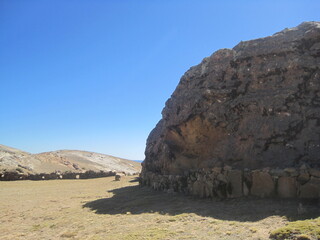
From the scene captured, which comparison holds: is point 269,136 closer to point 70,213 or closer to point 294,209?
point 294,209

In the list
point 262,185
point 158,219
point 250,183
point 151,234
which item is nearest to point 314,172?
point 262,185

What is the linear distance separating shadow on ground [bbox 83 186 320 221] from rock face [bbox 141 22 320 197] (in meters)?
0.94

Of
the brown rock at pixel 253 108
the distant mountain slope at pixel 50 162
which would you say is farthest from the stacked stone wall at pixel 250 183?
the distant mountain slope at pixel 50 162

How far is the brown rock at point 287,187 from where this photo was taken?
10.7 m

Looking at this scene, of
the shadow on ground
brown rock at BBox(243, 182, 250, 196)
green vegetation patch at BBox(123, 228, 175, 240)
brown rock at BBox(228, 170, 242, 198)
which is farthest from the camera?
brown rock at BBox(228, 170, 242, 198)

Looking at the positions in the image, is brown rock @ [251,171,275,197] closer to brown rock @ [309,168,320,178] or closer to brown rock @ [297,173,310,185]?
brown rock @ [297,173,310,185]

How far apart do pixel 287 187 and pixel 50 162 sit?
5073cm

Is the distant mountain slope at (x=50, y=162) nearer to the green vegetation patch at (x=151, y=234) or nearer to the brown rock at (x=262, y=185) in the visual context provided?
the green vegetation patch at (x=151, y=234)

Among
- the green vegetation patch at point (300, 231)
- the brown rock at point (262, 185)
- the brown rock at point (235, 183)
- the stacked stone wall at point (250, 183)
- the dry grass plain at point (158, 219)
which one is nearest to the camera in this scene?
the green vegetation patch at point (300, 231)

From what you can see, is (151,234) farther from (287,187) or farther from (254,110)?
(254,110)

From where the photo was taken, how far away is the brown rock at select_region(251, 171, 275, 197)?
37.1ft

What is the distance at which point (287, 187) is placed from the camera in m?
10.8

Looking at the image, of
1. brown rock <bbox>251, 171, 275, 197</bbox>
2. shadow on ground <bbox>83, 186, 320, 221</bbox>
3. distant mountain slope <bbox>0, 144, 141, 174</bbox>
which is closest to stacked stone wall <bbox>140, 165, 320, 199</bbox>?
brown rock <bbox>251, 171, 275, 197</bbox>

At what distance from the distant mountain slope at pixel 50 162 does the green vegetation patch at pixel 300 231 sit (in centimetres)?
3847
